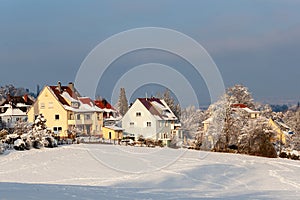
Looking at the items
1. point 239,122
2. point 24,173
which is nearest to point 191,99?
point 24,173

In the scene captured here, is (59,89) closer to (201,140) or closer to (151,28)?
(201,140)

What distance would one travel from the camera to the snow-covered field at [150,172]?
→ 18.7 metres

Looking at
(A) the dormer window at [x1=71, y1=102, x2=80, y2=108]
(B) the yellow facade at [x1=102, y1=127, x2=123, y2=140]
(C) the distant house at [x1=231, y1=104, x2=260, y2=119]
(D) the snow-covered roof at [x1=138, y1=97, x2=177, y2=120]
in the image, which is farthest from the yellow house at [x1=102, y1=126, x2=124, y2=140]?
(C) the distant house at [x1=231, y1=104, x2=260, y2=119]

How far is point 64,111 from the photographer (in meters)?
51.8

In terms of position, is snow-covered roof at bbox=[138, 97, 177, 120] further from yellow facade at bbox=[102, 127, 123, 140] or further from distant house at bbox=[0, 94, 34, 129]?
distant house at bbox=[0, 94, 34, 129]

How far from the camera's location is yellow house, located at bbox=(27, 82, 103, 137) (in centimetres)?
5194

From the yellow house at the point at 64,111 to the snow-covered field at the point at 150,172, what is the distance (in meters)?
19.6

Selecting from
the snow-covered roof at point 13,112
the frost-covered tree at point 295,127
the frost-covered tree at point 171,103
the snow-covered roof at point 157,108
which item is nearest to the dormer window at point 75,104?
the snow-covered roof at point 157,108

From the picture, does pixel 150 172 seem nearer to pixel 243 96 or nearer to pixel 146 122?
pixel 146 122

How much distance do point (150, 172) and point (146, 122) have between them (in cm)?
3009

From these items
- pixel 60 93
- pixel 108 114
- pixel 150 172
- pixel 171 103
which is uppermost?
pixel 60 93

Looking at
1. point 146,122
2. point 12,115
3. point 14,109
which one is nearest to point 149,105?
point 146,122

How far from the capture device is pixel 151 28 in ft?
85.4

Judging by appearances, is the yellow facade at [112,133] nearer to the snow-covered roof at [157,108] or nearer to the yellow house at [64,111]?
the yellow house at [64,111]
